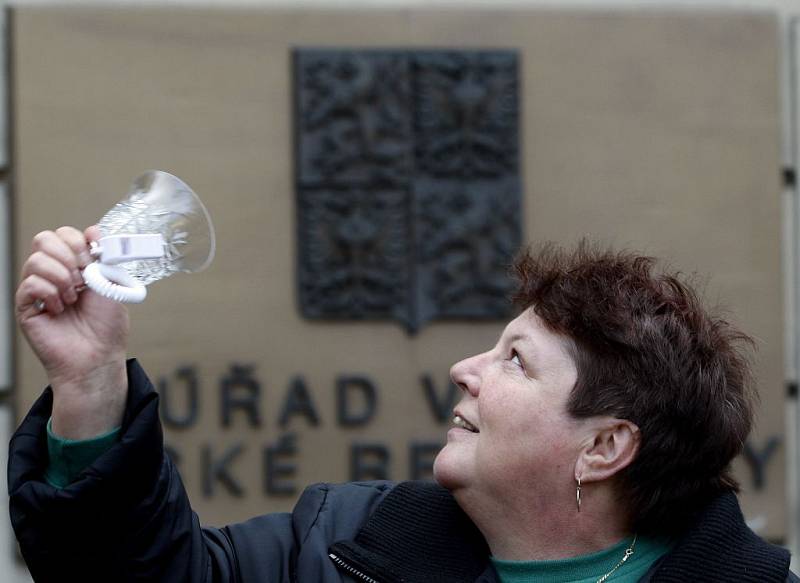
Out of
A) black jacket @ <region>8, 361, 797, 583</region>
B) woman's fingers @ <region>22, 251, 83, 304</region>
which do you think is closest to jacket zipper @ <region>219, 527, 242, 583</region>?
black jacket @ <region>8, 361, 797, 583</region>

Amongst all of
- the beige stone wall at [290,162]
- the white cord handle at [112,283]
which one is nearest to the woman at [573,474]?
the white cord handle at [112,283]

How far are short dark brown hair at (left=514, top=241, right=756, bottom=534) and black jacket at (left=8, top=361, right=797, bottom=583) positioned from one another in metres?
0.08

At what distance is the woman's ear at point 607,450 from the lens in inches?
93.6

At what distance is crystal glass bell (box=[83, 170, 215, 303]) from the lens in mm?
2037

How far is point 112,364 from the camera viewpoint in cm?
211

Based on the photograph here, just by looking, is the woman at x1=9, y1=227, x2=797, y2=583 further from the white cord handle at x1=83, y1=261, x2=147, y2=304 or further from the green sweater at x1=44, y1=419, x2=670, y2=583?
the white cord handle at x1=83, y1=261, x2=147, y2=304

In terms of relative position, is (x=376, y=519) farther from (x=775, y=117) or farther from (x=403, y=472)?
(x=775, y=117)

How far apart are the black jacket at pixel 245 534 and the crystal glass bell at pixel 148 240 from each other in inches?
6.9

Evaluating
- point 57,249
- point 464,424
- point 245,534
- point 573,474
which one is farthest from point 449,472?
point 57,249

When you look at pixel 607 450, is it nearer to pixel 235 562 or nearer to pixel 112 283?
pixel 235 562

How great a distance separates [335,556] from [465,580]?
0.23 m

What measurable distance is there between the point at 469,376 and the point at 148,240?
65cm

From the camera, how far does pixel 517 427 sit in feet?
7.68

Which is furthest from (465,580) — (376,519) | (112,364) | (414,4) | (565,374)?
(414,4)
